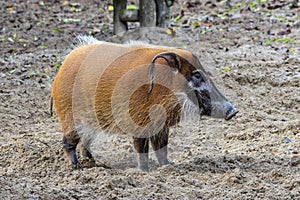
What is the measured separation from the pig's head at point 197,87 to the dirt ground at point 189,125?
481 mm

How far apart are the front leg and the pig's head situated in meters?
0.51

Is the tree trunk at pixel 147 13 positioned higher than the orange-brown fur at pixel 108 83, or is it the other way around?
the orange-brown fur at pixel 108 83

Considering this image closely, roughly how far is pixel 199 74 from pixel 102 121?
0.86 meters

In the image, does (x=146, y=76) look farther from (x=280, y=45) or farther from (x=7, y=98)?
(x=280, y=45)

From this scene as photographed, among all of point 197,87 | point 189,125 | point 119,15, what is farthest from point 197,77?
point 119,15

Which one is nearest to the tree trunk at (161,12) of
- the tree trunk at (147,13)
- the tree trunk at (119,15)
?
the tree trunk at (147,13)

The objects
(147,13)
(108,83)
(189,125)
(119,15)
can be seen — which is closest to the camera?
(108,83)

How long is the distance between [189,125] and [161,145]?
3.84ft

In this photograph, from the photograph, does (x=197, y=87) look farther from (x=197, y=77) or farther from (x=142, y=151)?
(x=142, y=151)

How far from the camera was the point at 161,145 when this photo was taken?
14.2 feet

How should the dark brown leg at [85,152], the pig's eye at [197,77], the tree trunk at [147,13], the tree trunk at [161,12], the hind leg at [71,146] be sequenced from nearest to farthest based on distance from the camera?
the pig's eye at [197,77]
the hind leg at [71,146]
the dark brown leg at [85,152]
the tree trunk at [147,13]
the tree trunk at [161,12]

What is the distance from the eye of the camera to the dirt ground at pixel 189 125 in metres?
3.82

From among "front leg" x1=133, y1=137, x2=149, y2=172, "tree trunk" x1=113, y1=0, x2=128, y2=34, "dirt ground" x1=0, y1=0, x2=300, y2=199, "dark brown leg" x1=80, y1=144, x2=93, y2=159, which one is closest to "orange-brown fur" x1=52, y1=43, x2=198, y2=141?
"front leg" x1=133, y1=137, x2=149, y2=172

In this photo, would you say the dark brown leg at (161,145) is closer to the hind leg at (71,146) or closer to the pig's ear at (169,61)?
the pig's ear at (169,61)
